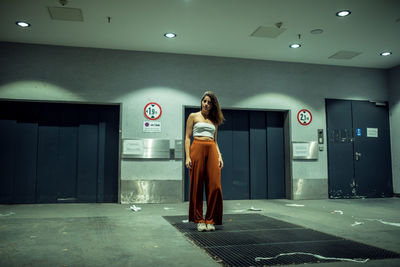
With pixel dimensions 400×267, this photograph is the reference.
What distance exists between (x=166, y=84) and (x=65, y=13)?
2453 mm

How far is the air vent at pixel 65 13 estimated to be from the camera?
518cm

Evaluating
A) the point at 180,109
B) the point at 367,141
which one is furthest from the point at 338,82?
the point at 180,109

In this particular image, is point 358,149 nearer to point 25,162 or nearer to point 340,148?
point 340,148

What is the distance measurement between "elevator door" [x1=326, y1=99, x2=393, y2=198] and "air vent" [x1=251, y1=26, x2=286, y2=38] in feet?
8.85

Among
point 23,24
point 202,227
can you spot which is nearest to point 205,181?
point 202,227

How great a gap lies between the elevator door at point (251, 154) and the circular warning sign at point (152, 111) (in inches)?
26.2

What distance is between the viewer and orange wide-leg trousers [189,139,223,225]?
397cm

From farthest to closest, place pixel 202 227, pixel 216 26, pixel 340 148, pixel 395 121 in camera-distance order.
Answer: pixel 395 121 → pixel 340 148 → pixel 216 26 → pixel 202 227

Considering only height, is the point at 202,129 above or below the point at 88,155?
above

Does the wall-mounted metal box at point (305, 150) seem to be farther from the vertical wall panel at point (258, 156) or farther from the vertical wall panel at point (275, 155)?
the vertical wall panel at point (258, 156)

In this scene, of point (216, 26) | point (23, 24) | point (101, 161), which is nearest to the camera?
point (23, 24)

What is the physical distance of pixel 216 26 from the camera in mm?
5828

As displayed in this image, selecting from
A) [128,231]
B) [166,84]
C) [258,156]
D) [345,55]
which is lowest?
[128,231]

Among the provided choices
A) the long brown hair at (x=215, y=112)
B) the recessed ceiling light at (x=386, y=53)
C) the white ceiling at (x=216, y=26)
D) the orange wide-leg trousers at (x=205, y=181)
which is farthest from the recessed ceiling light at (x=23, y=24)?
the recessed ceiling light at (x=386, y=53)
